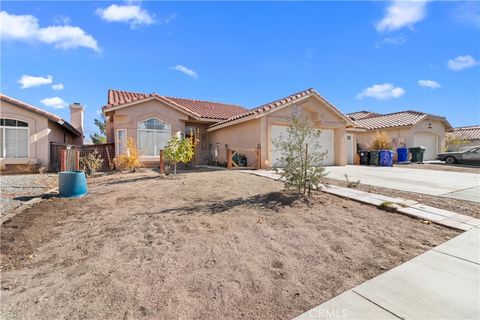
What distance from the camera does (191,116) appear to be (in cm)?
1598

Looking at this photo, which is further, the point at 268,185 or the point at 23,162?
the point at 23,162

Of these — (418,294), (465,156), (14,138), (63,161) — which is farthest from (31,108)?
(465,156)

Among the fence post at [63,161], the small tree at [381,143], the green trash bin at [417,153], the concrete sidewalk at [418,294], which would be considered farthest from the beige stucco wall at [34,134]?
the green trash bin at [417,153]

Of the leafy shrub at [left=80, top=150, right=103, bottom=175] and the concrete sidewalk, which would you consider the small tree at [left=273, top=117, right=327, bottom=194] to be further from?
the leafy shrub at [left=80, top=150, right=103, bottom=175]

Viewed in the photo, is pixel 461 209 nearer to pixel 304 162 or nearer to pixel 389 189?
pixel 389 189

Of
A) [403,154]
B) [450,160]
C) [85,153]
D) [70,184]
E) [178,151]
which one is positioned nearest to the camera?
[70,184]

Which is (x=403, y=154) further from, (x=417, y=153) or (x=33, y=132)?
(x=33, y=132)

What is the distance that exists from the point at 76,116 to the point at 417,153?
28.5 meters

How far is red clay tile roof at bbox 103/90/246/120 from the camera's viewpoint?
16.1 m

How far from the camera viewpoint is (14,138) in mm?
12844

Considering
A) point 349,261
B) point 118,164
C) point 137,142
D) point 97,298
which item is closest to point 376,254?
point 349,261

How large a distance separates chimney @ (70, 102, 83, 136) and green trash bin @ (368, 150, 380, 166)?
23379 mm

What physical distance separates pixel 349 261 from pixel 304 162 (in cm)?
322

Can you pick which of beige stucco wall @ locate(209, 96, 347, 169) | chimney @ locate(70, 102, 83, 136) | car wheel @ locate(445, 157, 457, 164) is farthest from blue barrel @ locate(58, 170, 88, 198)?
car wheel @ locate(445, 157, 457, 164)
